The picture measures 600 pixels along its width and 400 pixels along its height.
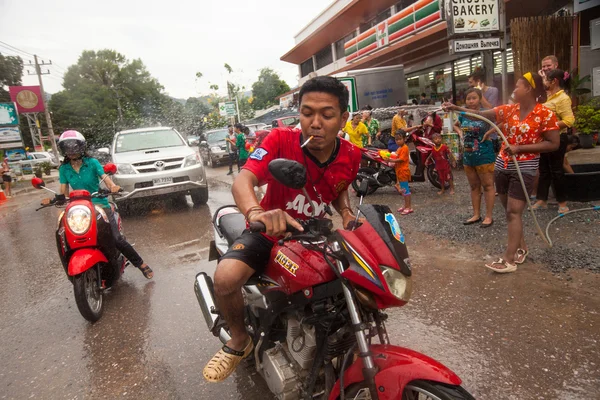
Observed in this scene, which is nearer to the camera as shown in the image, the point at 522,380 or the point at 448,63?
the point at 522,380

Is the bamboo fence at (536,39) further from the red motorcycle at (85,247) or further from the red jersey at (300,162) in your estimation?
the red motorcycle at (85,247)

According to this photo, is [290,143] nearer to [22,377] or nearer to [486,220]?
[22,377]

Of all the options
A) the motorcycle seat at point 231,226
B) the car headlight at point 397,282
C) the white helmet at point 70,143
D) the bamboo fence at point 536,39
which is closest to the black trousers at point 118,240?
the white helmet at point 70,143

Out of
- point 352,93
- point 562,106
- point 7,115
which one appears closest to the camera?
point 562,106

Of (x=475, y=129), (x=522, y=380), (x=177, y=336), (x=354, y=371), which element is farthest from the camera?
(x=475, y=129)

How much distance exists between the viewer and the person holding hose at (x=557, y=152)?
196 inches

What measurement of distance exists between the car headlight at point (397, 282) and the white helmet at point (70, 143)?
13.2 ft

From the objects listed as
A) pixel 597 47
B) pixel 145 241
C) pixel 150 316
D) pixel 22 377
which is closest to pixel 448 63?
pixel 597 47

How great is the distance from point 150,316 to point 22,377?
109 cm

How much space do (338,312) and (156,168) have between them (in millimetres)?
7188

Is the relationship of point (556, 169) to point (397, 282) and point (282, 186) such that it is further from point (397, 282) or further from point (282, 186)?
point (397, 282)

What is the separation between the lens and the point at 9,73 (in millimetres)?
50000

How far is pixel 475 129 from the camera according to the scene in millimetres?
5109

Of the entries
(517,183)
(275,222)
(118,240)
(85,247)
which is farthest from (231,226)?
(517,183)
